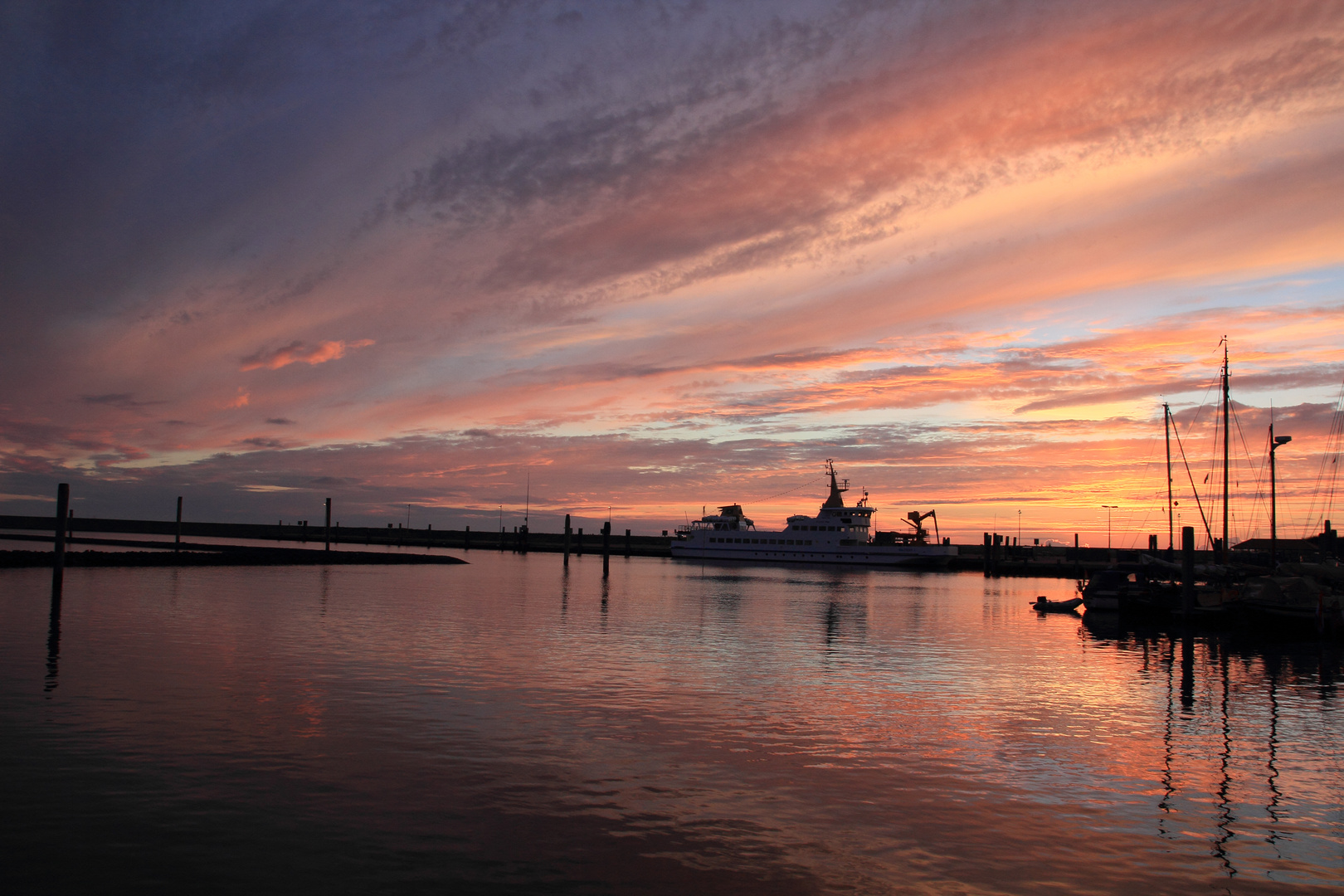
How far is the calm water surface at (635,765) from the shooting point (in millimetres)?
8094

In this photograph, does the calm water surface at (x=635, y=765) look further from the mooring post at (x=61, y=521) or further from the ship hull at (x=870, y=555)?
the ship hull at (x=870, y=555)

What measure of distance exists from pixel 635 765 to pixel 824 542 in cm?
9067

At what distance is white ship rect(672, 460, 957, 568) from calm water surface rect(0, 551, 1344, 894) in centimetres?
7390

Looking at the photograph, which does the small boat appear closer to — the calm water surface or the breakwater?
the calm water surface

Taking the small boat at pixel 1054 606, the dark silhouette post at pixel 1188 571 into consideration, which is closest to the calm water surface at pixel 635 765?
the dark silhouette post at pixel 1188 571

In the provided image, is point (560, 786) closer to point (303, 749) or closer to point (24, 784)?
point (303, 749)

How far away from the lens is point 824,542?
100125 mm

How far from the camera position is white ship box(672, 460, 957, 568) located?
99125mm

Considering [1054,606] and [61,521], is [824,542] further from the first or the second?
[61,521]

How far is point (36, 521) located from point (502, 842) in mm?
189108

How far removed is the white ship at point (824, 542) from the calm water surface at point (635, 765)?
73.9m

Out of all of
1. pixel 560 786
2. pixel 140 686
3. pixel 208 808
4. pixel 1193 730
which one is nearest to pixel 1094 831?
pixel 560 786

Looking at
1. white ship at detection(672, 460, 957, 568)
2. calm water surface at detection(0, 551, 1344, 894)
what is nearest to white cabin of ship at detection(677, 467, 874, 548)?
white ship at detection(672, 460, 957, 568)

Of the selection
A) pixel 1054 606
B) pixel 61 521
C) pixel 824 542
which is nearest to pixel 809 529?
pixel 824 542
